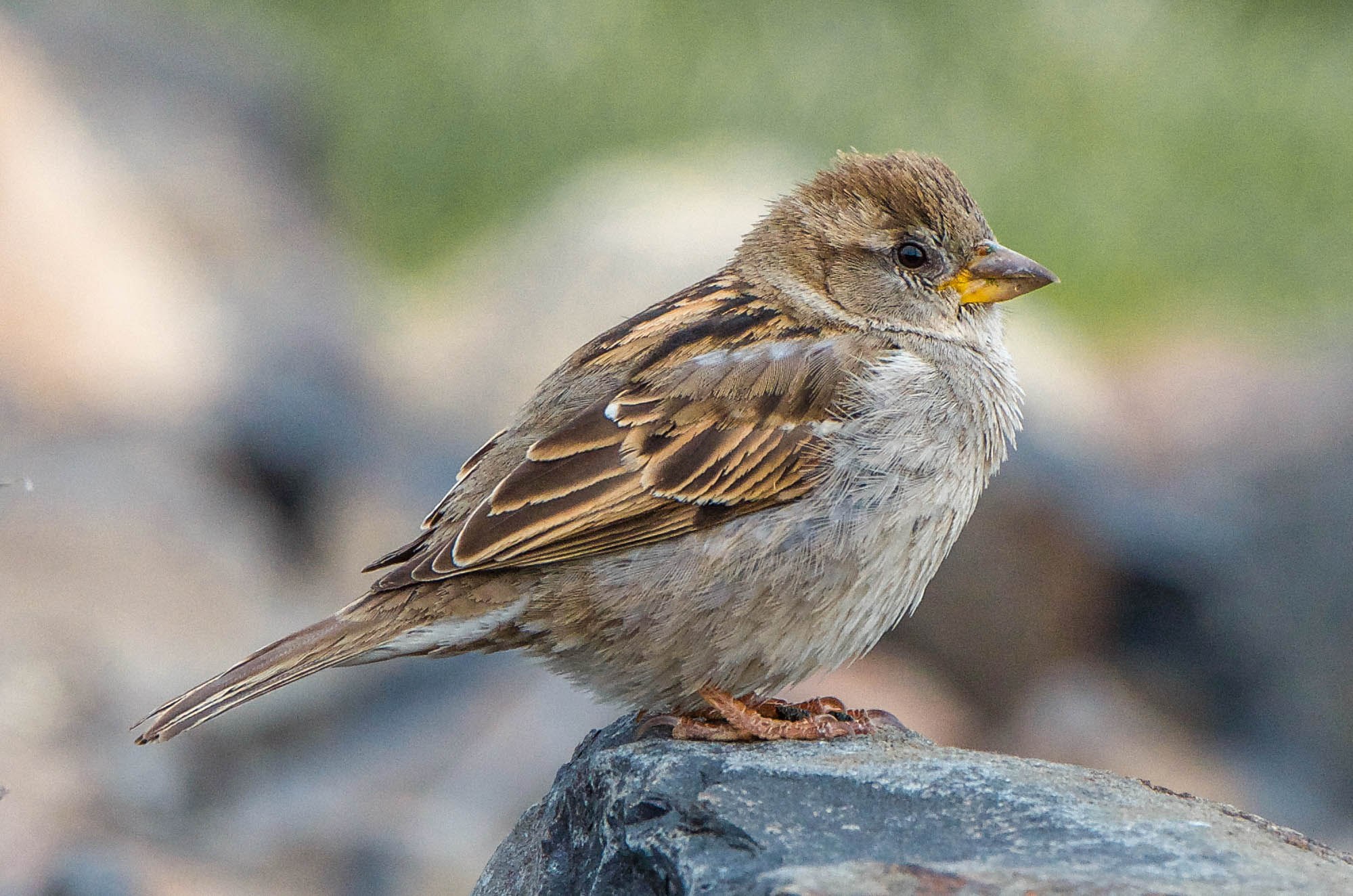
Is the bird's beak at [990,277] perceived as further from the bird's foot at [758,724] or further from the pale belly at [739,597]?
the bird's foot at [758,724]

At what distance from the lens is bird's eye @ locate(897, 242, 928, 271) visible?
581 centimetres

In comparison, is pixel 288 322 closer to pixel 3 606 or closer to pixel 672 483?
pixel 3 606

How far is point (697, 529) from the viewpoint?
5.11 m

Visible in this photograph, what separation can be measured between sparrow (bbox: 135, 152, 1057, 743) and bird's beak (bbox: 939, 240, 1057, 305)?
36 centimetres

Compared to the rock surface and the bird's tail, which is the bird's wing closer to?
the bird's tail

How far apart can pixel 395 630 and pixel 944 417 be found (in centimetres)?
171

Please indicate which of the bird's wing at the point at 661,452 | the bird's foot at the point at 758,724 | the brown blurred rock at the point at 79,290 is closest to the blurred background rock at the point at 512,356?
the brown blurred rock at the point at 79,290

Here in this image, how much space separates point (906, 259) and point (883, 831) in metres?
2.24

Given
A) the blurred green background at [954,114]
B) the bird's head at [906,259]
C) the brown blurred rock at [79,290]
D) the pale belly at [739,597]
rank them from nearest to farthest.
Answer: the pale belly at [739,597], the bird's head at [906,259], the brown blurred rock at [79,290], the blurred green background at [954,114]

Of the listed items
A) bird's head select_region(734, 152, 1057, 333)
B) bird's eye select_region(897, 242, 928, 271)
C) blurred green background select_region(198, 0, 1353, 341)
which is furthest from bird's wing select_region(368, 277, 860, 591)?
blurred green background select_region(198, 0, 1353, 341)

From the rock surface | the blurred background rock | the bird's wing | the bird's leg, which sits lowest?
the rock surface

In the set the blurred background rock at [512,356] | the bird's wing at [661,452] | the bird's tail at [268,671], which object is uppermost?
the blurred background rock at [512,356]

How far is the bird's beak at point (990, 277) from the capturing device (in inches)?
228

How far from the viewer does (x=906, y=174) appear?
5770 millimetres
